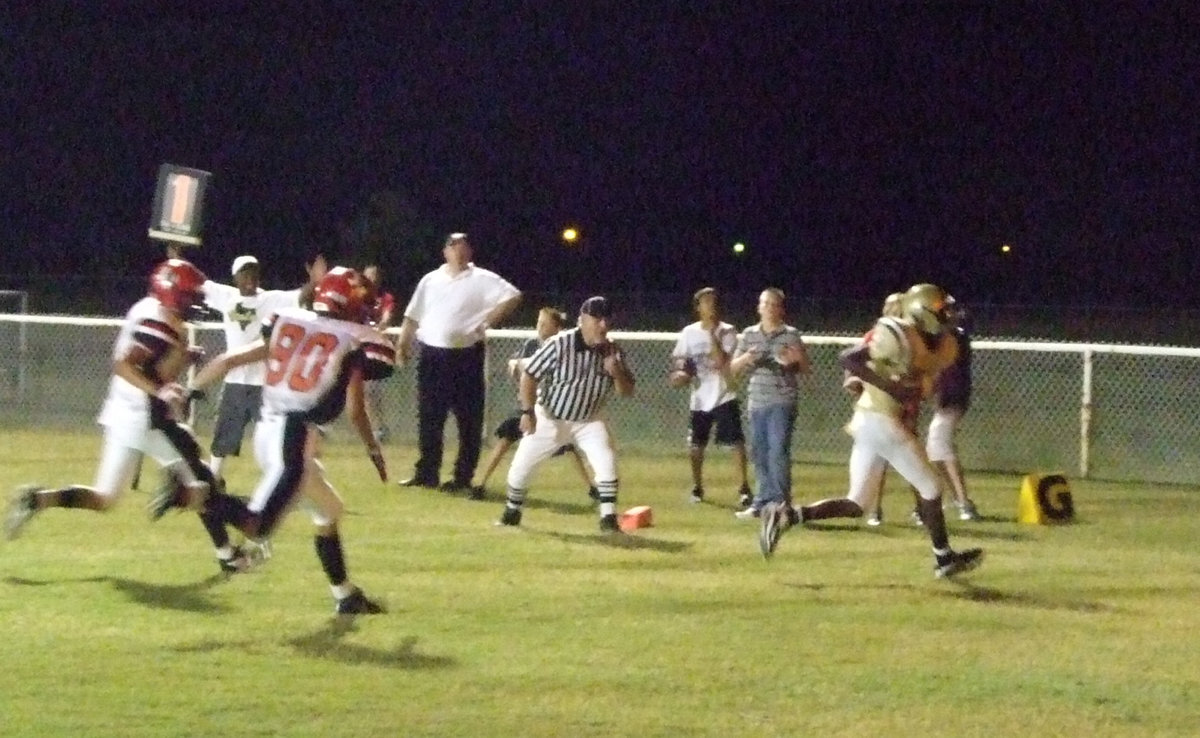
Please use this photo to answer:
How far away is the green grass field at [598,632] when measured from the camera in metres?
7.65

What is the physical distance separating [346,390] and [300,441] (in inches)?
15.0

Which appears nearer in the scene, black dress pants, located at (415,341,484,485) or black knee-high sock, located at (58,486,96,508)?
black knee-high sock, located at (58,486,96,508)

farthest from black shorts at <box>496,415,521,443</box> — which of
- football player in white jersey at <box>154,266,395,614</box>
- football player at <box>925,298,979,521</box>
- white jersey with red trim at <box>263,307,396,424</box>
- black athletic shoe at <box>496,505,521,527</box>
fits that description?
white jersey with red trim at <box>263,307,396,424</box>

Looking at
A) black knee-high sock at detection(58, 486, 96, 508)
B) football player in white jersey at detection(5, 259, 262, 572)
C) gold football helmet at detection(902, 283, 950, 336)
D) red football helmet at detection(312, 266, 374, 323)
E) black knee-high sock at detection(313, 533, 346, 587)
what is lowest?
black knee-high sock at detection(313, 533, 346, 587)

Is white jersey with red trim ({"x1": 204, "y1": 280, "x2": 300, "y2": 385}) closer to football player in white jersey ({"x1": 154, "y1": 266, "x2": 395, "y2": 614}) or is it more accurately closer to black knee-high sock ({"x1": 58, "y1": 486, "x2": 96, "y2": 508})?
black knee-high sock ({"x1": 58, "y1": 486, "x2": 96, "y2": 508})

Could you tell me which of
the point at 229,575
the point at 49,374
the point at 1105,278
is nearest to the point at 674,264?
the point at 1105,278

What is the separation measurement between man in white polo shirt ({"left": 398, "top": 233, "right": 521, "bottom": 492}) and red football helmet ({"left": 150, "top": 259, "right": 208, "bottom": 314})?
5.43 m

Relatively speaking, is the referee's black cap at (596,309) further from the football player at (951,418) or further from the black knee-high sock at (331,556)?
the black knee-high sock at (331,556)

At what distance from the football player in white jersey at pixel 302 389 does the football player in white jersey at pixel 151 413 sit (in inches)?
31.6

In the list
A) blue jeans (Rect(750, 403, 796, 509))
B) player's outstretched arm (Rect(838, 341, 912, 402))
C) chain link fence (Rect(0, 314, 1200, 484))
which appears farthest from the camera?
chain link fence (Rect(0, 314, 1200, 484))

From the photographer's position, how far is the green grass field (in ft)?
25.1

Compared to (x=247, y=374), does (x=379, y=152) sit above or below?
above

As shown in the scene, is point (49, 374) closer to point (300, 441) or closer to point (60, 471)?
point (60, 471)

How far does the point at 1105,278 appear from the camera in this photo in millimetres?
65812
